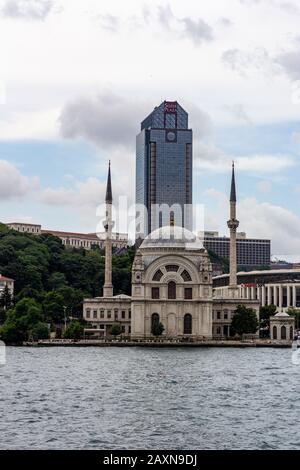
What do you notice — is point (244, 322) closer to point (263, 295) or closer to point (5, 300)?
point (5, 300)

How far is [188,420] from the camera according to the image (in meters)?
34.4

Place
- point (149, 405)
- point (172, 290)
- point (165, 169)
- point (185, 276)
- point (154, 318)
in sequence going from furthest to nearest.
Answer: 1. point (165, 169)
2. point (154, 318)
3. point (172, 290)
4. point (185, 276)
5. point (149, 405)

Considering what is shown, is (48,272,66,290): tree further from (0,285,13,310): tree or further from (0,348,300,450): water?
(0,348,300,450): water

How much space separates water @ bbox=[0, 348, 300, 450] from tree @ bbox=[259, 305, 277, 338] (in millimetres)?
41006

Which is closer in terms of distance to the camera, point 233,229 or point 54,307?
point 54,307

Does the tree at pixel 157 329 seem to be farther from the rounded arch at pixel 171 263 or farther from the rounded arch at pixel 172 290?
the rounded arch at pixel 171 263

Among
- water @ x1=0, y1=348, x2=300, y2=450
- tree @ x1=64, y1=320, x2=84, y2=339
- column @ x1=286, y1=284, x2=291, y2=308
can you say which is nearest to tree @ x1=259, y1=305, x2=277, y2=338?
tree @ x1=64, y1=320, x2=84, y2=339

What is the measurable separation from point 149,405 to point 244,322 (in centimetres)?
5779

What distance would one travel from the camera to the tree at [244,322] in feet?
312

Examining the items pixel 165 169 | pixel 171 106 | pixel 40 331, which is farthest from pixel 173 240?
pixel 171 106

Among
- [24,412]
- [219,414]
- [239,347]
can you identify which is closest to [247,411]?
[219,414]

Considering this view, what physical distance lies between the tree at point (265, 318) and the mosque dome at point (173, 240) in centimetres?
1157

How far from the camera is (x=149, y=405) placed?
38125mm
